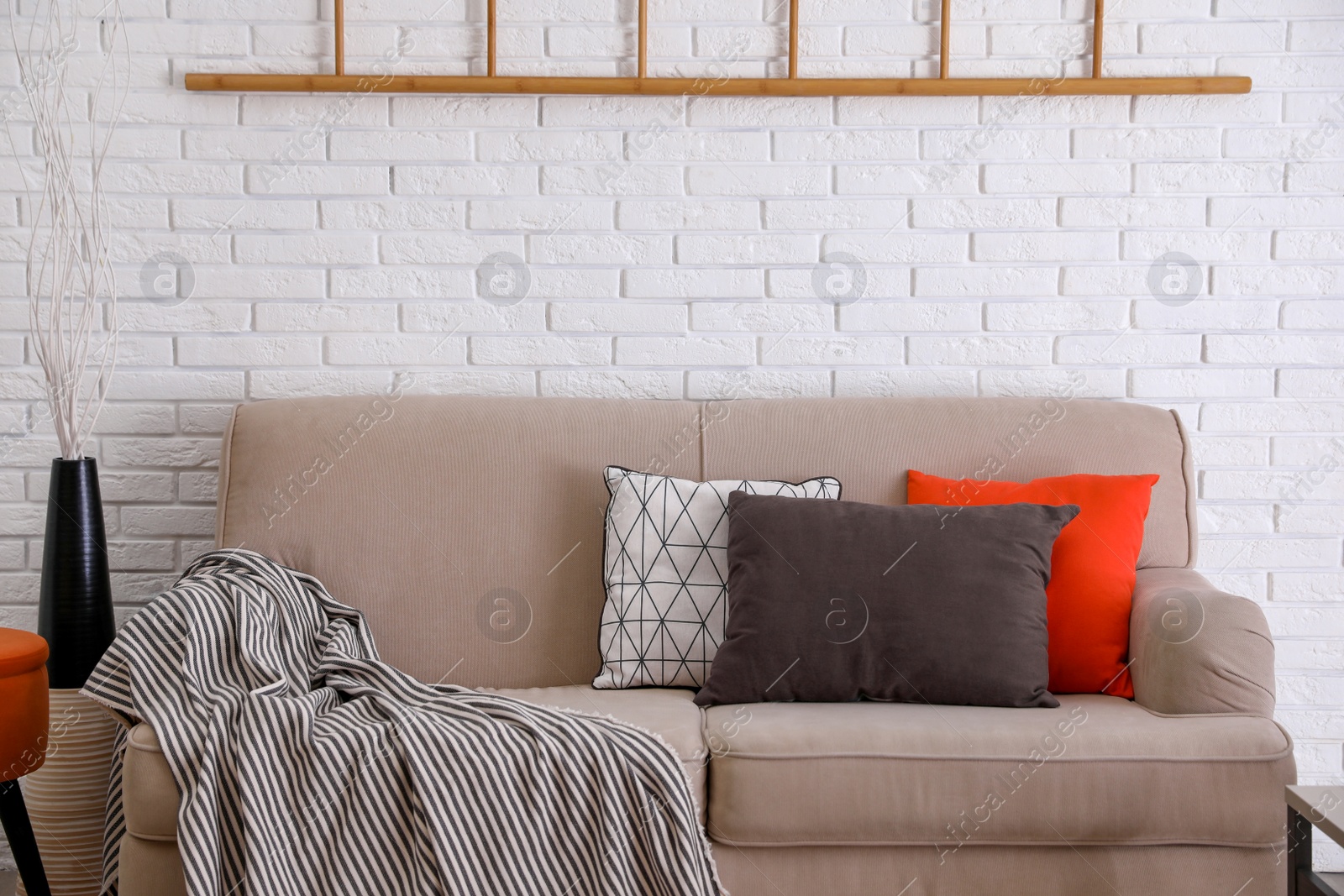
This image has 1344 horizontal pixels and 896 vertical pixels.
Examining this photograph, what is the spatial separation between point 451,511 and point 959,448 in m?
1.05

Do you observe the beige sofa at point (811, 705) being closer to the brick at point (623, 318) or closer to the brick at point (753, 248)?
the brick at point (623, 318)

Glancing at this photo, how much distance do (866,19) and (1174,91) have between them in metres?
0.70

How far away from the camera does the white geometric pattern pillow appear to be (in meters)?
1.74

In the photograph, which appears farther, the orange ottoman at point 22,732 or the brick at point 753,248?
the brick at point 753,248

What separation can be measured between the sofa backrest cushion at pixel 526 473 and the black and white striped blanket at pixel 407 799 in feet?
1.30

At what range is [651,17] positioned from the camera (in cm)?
210

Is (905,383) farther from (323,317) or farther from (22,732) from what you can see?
(22,732)

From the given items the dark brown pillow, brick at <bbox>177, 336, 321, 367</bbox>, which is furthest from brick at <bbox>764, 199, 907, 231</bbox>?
brick at <bbox>177, 336, 321, 367</bbox>

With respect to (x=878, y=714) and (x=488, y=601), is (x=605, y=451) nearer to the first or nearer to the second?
(x=488, y=601)

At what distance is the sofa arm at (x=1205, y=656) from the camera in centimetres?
150

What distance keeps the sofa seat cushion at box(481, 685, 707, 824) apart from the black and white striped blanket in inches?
2.7

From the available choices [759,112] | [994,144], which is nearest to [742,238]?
[759,112]

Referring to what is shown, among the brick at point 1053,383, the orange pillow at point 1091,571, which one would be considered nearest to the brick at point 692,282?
the brick at point 1053,383

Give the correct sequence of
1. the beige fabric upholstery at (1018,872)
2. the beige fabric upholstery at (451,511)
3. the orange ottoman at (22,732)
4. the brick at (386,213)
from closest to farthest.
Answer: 1. the beige fabric upholstery at (1018,872)
2. the orange ottoman at (22,732)
3. the beige fabric upholstery at (451,511)
4. the brick at (386,213)
